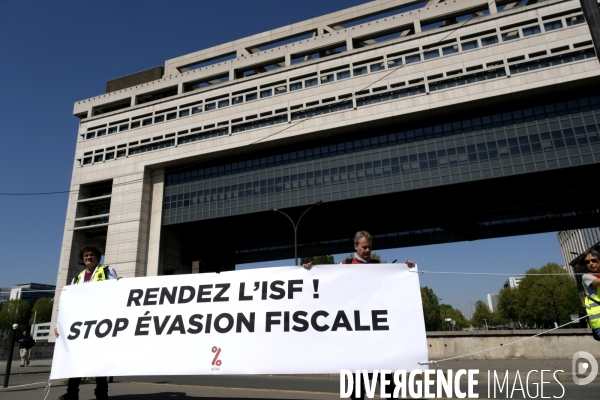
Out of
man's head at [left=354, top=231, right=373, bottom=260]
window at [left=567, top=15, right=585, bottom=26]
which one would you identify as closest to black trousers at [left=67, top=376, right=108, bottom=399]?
man's head at [left=354, top=231, right=373, bottom=260]

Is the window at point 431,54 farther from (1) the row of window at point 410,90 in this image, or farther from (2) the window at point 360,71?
(2) the window at point 360,71

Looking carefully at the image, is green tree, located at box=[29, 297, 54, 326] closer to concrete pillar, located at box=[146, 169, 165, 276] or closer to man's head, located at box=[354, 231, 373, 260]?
concrete pillar, located at box=[146, 169, 165, 276]

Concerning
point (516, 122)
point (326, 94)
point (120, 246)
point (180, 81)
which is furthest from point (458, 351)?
point (180, 81)

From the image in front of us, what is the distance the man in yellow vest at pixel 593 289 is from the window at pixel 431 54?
1449 inches

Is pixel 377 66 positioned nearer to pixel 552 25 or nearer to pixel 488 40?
pixel 488 40

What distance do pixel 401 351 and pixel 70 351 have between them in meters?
4.19

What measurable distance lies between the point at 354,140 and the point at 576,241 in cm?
10782

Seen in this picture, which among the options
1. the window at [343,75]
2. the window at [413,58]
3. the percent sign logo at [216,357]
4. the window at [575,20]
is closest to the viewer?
the percent sign logo at [216,357]

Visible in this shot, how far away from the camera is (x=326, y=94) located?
40.8 m

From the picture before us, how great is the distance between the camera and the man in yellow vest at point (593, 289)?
4.73 metres

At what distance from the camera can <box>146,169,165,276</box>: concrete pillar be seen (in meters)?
44.5

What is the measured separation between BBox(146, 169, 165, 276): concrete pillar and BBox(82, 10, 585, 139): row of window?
6.87m

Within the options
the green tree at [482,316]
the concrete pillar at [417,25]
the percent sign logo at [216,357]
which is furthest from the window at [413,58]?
the green tree at [482,316]

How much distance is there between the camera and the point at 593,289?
188 inches
